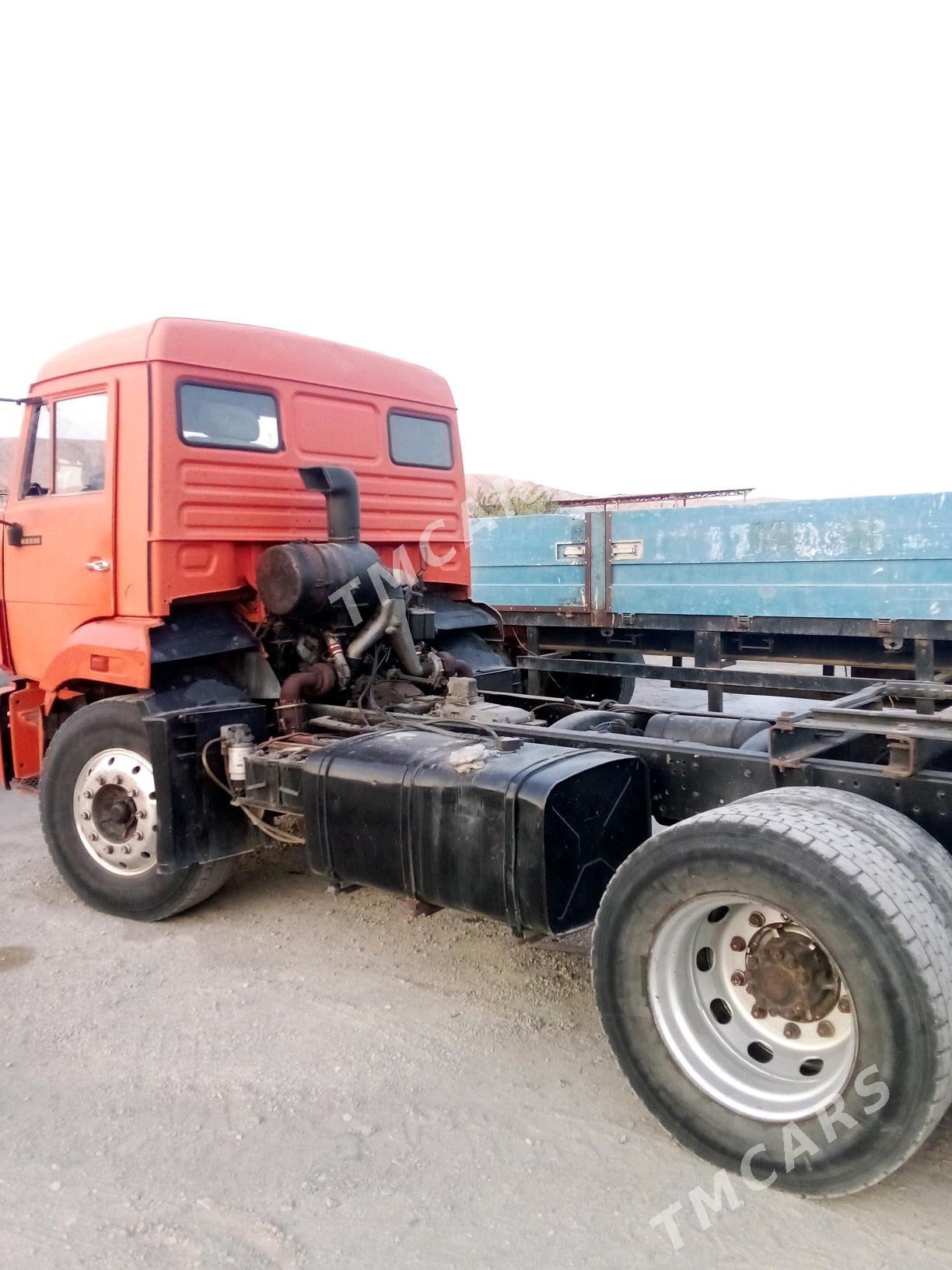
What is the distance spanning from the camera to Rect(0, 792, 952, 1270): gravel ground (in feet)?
7.98

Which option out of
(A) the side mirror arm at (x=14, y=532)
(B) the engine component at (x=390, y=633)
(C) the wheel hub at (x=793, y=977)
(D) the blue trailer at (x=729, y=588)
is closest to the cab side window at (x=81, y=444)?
(A) the side mirror arm at (x=14, y=532)

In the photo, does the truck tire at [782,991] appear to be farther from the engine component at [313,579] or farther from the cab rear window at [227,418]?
the cab rear window at [227,418]

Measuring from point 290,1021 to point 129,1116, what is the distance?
70 cm

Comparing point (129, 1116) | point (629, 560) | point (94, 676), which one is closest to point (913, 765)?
point (129, 1116)

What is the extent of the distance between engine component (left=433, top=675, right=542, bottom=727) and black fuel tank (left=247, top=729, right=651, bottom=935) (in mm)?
541

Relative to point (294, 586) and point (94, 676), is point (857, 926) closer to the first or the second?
point (294, 586)

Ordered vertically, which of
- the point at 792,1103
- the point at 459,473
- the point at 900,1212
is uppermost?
the point at 459,473

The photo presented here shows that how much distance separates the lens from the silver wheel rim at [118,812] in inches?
177

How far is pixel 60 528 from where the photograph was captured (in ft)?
16.1

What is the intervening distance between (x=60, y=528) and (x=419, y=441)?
82.4 inches

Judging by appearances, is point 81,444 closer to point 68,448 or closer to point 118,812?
point 68,448

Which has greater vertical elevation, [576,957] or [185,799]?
[185,799]

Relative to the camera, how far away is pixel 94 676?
4621 mm

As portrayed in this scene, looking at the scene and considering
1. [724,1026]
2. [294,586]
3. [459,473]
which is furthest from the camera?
[459,473]
